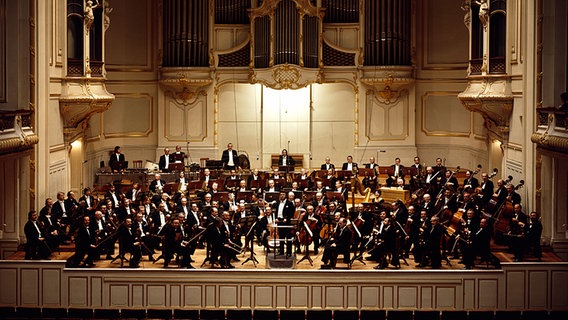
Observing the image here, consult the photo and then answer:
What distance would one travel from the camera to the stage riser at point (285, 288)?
1623 centimetres

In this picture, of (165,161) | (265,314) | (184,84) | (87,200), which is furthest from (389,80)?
(265,314)

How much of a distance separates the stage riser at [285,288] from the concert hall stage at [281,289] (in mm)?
17

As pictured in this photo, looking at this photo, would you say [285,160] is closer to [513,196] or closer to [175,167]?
[175,167]

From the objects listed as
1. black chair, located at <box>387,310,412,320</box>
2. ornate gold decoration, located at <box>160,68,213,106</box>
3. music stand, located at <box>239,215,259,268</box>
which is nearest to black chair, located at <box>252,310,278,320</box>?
music stand, located at <box>239,215,259,268</box>

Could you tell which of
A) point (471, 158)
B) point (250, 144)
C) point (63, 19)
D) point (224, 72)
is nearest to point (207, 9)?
point (224, 72)

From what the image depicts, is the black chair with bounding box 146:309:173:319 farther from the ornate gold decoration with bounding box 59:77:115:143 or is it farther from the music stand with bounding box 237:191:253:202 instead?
the ornate gold decoration with bounding box 59:77:115:143

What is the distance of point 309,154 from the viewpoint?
2602 cm

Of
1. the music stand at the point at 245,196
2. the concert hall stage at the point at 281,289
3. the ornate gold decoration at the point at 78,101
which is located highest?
the ornate gold decoration at the point at 78,101

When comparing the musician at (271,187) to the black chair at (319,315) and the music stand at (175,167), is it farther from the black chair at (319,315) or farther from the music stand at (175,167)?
the black chair at (319,315)

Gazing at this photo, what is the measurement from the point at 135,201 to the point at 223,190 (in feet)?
7.56

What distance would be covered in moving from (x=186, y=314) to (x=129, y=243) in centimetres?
Answer: 163

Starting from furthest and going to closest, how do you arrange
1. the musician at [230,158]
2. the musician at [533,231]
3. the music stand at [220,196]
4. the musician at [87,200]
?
1. the musician at [230,158]
2. the music stand at [220,196]
3. the musician at [87,200]
4. the musician at [533,231]

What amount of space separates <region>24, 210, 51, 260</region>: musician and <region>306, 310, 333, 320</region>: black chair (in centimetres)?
475

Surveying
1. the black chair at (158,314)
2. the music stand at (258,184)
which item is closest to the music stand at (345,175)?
the music stand at (258,184)
